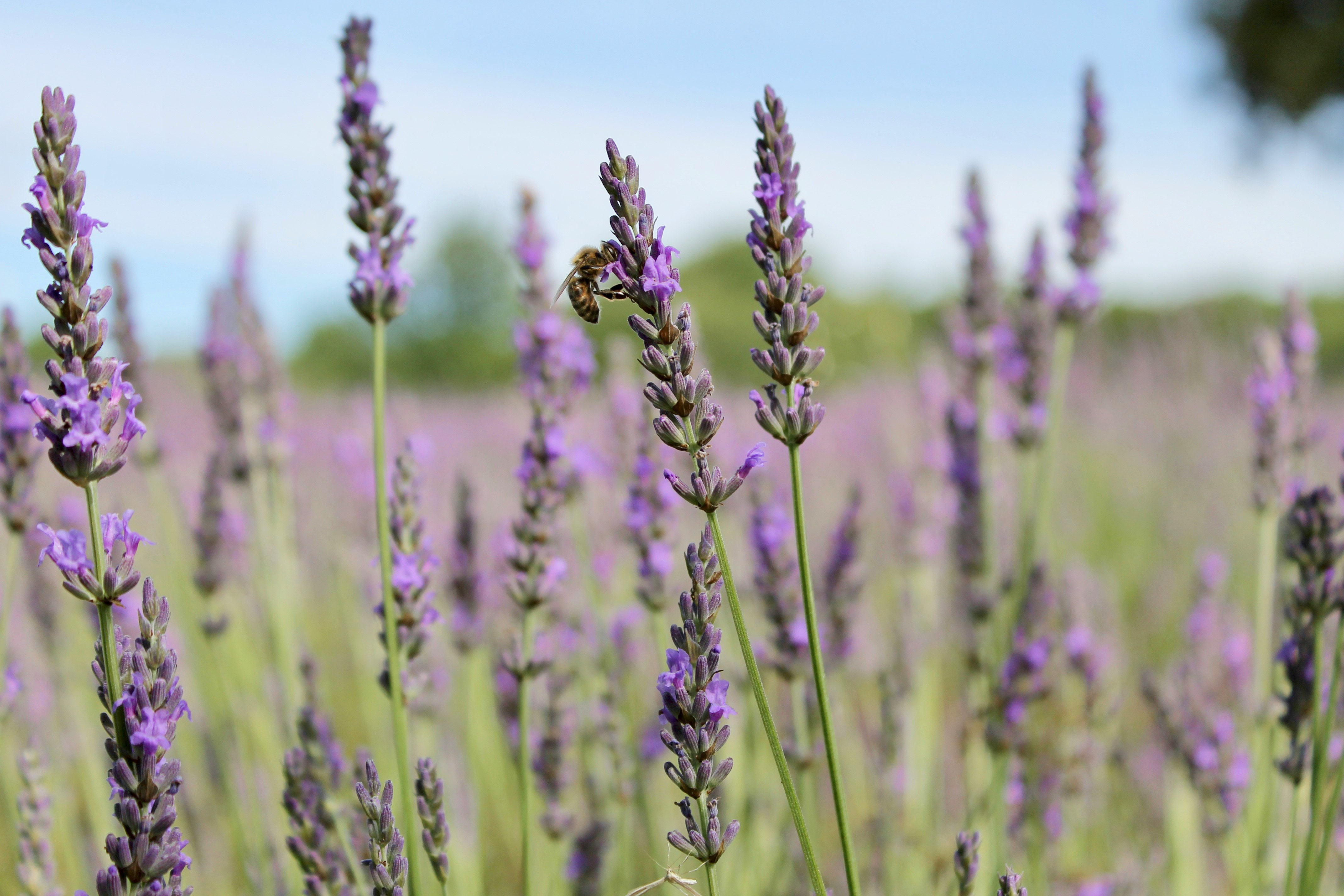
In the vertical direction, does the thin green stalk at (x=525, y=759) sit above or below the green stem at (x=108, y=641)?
below

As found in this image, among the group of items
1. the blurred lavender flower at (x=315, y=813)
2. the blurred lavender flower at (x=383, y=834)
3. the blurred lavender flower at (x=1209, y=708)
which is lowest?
the blurred lavender flower at (x=1209, y=708)

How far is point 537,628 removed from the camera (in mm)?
1852

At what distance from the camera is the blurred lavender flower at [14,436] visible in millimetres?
1654

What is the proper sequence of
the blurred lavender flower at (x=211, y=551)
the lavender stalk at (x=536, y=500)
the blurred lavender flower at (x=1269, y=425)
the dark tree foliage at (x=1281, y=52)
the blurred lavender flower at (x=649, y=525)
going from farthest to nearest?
the dark tree foliage at (x=1281, y=52) → the blurred lavender flower at (x=211, y=551) → the blurred lavender flower at (x=1269, y=425) → the blurred lavender flower at (x=649, y=525) → the lavender stalk at (x=536, y=500)

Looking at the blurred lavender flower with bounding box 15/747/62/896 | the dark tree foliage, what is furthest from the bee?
the dark tree foliage

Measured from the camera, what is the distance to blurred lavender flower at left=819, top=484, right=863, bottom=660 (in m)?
2.28

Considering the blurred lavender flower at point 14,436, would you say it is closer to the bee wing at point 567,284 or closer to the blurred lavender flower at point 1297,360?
the bee wing at point 567,284

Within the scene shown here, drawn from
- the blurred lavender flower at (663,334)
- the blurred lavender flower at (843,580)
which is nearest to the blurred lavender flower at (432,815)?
the blurred lavender flower at (663,334)

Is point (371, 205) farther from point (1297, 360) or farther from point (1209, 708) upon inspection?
point (1209, 708)

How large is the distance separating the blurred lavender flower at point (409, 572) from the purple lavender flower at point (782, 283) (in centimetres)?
70

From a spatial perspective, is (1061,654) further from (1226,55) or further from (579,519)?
(1226,55)

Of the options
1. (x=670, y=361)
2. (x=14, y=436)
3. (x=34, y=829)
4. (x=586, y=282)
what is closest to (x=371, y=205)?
(x=586, y=282)

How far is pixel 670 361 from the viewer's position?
104cm

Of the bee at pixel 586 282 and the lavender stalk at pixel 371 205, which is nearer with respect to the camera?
the lavender stalk at pixel 371 205
